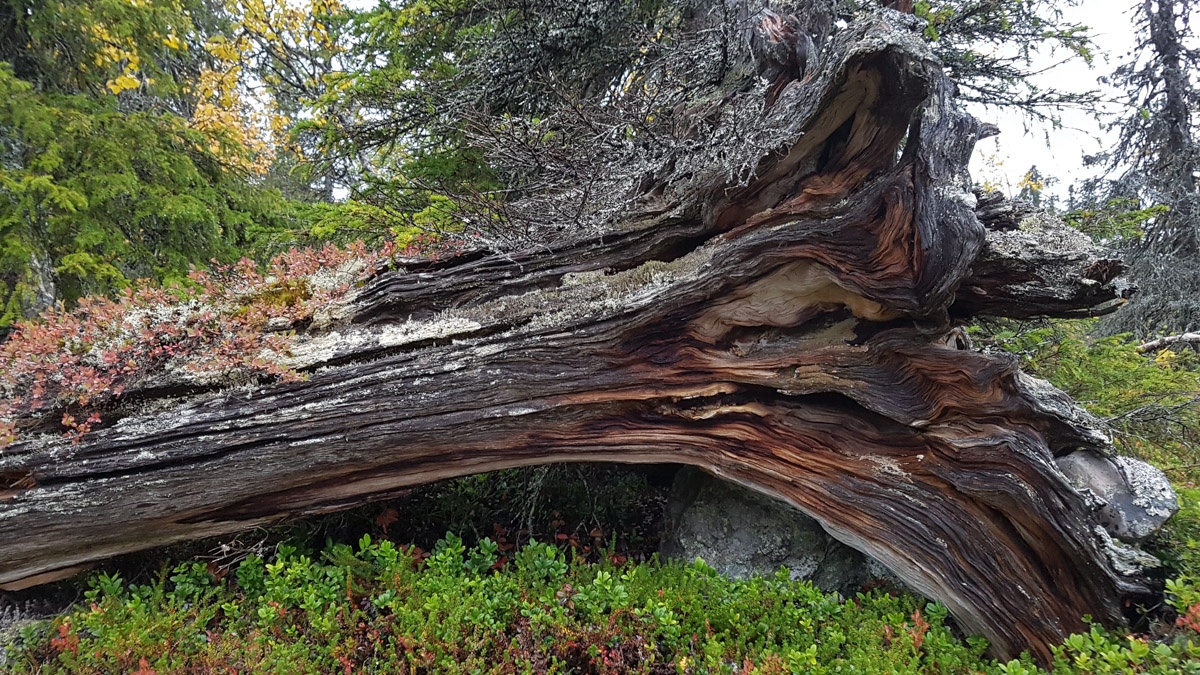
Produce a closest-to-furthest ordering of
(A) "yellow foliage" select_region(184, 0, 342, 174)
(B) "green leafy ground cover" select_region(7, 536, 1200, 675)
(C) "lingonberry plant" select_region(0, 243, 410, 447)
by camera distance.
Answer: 1. (B) "green leafy ground cover" select_region(7, 536, 1200, 675)
2. (C) "lingonberry plant" select_region(0, 243, 410, 447)
3. (A) "yellow foliage" select_region(184, 0, 342, 174)

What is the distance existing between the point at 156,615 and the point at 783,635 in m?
4.51

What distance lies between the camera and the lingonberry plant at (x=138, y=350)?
4480 mm

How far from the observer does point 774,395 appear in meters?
4.68

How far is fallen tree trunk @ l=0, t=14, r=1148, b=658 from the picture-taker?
3.71 metres

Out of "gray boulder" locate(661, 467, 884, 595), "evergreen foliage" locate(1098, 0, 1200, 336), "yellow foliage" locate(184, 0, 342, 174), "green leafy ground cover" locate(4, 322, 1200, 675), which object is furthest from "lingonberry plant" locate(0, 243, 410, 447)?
"evergreen foliage" locate(1098, 0, 1200, 336)

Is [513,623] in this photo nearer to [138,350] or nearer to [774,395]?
[774,395]

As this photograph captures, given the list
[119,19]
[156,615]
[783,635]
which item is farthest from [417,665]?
[119,19]

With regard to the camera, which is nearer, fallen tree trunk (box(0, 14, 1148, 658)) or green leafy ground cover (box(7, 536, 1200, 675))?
green leafy ground cover (box(7, 536, 1200, 675))

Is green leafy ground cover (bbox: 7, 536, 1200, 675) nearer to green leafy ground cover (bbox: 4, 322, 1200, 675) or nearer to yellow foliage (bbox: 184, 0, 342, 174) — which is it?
green leafy ground cover (bbox: 4, 322, 1200, 675)

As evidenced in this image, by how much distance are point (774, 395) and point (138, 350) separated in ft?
17.9

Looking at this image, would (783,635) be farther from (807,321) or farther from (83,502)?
(83,502)

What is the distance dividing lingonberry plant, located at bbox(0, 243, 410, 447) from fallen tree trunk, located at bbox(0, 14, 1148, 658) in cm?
20

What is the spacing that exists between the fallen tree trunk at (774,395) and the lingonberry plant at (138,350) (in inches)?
7.9

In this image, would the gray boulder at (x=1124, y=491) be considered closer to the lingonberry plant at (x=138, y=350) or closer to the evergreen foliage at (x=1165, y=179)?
the lingonberry plant at (x=138, y=350)
